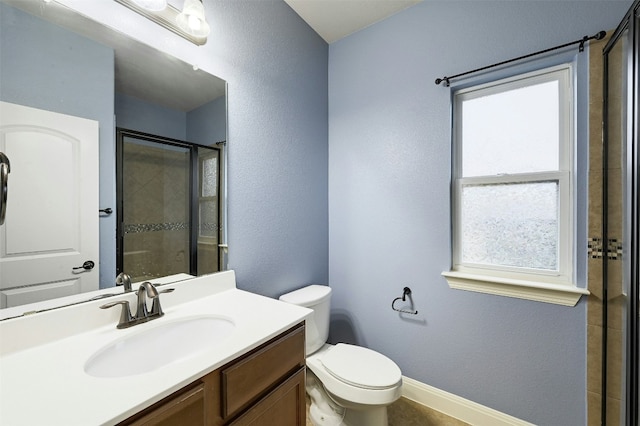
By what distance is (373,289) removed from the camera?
188cm

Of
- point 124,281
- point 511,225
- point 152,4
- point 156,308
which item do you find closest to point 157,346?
point 156,308

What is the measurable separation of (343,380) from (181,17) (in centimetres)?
180

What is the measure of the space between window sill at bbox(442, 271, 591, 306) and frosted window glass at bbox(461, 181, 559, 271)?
14cm

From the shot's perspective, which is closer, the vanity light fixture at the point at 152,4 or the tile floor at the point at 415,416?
the vanity light fixture at the point at 152,4

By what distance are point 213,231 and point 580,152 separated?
6.08 feet

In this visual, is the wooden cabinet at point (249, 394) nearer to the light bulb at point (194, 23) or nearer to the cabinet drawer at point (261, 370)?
the cabinet drawer at point (261, 370)

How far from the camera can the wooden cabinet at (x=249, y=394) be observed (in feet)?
2.08

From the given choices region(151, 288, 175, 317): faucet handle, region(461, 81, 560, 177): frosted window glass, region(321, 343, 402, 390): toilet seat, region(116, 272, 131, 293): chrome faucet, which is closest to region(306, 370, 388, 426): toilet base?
region(321, 343, 402, 390): toilet seat

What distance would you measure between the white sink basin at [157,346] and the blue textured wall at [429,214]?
1167mm

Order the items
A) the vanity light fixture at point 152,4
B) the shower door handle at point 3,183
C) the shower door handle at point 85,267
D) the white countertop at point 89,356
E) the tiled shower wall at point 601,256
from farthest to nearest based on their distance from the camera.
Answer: the tiled shower wall at point 601,256, the vanity light fixture at point 152,4, the shower door handle at point 85,267, the shower door handle at point 3,183, the white countertop at point 89,356

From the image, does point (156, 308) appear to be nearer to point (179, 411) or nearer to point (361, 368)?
point (179, 411)

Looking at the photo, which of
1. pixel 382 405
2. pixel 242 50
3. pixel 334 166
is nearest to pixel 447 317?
pixel 382 405

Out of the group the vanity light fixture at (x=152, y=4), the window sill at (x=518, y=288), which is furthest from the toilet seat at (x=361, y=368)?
the vanity light fixture at (x=152, y=4)

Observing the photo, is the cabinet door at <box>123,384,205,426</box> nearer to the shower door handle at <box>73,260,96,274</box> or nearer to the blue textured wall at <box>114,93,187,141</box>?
the shower door handle at <box>73,260,96,274</box>
